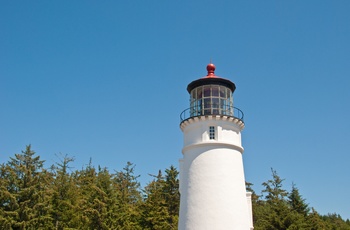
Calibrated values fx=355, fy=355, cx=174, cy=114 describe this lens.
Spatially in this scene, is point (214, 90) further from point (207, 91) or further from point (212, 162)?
point (212, 162)

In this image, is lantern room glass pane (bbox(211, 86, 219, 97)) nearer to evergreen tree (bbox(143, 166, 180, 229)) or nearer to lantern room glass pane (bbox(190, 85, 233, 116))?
lantern room glass pane (bbox(190, 85, 233, 116))

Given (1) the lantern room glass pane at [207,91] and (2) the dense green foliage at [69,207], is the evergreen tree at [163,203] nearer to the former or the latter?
(2) the dense green foliage at [69,207]

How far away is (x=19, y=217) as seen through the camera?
28.7 metres

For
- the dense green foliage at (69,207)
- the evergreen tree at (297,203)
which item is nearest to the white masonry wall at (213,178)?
the dense green foliage at (69,207)

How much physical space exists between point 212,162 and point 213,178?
2.85ft

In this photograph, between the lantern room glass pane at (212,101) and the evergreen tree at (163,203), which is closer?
the lantern room glass pane at (212,101)

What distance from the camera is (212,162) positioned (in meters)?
19.2

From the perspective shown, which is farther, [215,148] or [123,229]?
[123,229]

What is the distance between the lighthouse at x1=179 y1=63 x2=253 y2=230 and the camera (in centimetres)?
1853

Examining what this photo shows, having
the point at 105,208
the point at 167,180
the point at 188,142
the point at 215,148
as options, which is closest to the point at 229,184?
the point at 215,148

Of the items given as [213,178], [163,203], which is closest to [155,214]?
[163,203]

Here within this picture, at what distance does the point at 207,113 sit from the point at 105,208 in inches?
591

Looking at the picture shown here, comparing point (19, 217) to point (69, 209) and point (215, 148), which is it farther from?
point (215, 148)

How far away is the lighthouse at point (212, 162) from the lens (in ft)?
60.8
